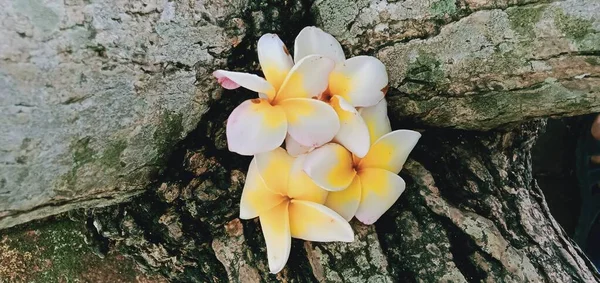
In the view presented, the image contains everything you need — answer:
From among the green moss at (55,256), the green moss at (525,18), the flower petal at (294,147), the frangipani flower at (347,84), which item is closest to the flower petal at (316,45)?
the frangipani flower at (347,84)

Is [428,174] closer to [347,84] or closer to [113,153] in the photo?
[347,84]

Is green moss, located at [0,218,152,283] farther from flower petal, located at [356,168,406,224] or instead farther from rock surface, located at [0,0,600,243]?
flower petal, located at [356,168,406,224]

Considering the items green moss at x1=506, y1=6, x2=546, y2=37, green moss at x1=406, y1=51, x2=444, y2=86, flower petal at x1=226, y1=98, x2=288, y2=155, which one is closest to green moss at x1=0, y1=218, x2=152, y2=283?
flower petal at x1=226, y1=98, x2=288, y2=155

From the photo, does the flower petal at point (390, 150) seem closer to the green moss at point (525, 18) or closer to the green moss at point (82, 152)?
the green moss at point (525, 18)

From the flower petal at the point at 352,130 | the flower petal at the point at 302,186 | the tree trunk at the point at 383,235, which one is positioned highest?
the flower petal at the point at 352,130

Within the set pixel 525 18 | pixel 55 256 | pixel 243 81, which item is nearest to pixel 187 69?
pixel 243 81

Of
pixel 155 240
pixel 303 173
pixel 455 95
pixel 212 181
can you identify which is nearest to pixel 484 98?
pixel 455 95
